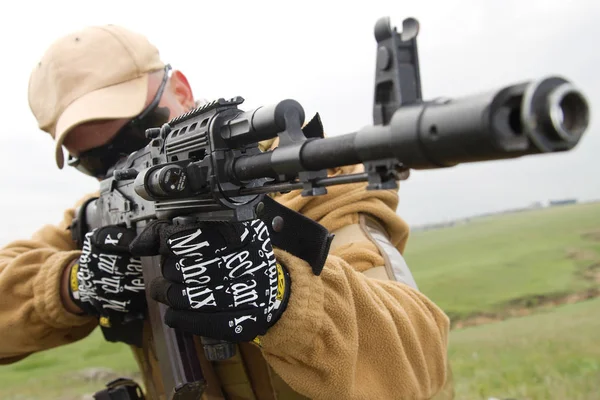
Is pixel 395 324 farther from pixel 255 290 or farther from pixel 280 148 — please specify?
pixel 280 148

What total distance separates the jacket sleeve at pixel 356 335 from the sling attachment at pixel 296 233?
3cm

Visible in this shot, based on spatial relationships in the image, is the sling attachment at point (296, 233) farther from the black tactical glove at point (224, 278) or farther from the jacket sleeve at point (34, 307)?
the jacket sleeve at point (34, 307)

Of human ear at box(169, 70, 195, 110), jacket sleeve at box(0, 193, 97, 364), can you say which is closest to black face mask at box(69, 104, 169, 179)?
human ear at box(169, 70, 195, 110)

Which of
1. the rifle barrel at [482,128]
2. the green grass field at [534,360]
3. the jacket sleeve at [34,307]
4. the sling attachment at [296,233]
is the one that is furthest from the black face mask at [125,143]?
the green grass field at [534,360]

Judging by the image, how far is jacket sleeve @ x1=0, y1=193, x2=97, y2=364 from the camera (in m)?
2.58

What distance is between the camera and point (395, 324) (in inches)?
71.0

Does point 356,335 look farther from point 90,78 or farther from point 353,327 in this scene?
point 90,78

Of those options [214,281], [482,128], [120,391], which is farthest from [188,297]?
[120,391]

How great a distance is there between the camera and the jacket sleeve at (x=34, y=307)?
2576 millimetres

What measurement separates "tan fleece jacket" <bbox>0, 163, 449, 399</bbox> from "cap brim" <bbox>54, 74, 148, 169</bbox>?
857 millimetres

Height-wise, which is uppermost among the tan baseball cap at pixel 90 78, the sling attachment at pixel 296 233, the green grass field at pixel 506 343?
the tan baseball cap at pixel 90 78

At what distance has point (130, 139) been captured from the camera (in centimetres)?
263

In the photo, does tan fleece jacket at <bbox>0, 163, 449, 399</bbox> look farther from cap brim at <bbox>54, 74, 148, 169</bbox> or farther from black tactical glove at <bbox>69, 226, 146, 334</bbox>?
cap brim at <bbox>54, 74, 148, 169</bbox>

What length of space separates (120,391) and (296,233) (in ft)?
5.43
